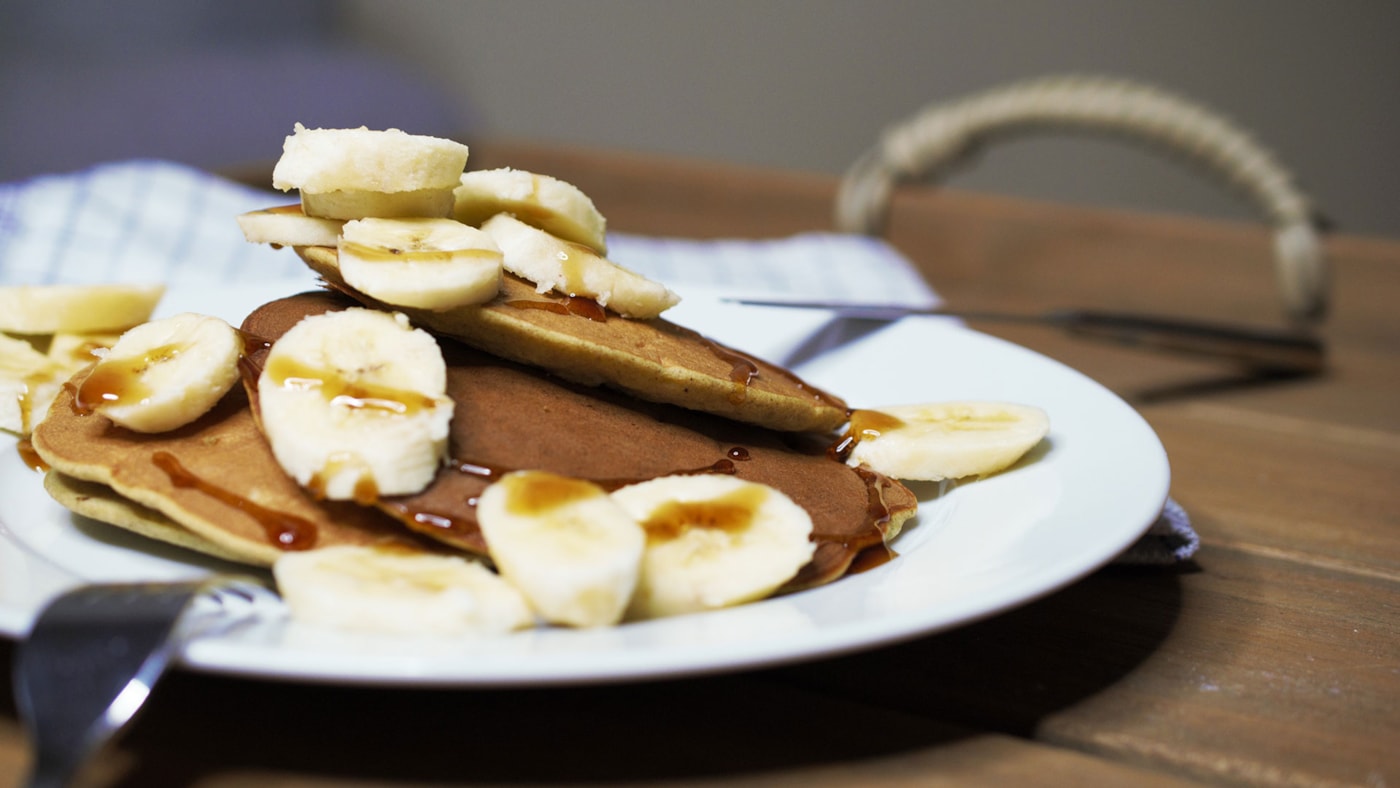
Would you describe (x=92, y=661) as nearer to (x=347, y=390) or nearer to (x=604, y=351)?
(x=347, y=390)

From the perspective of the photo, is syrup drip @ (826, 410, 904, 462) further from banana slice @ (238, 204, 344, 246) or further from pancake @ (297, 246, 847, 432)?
banana slice @ (238, 204, 344, 246)

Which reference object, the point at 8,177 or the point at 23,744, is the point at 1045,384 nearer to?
the point at 23,744

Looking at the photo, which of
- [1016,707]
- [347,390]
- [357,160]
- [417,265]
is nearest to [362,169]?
[357,160]

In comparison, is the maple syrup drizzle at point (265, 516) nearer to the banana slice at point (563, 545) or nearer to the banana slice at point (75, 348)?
the banana slice at point (563, 545)

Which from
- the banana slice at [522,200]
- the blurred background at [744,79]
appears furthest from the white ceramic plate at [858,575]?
the blurred background at [744,79]

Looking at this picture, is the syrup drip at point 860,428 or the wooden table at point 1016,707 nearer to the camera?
the wooden table at point 1016,707

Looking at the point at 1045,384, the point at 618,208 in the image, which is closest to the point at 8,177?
the point at 618,208
